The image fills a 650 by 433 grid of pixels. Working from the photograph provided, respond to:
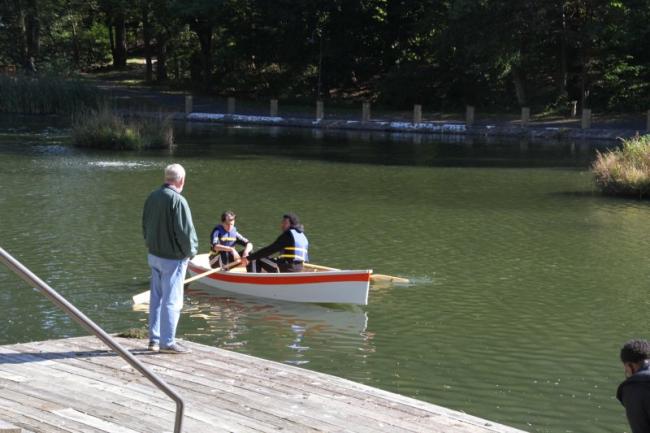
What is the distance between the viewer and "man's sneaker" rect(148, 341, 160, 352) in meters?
9.31

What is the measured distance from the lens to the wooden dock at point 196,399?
24.0 feet

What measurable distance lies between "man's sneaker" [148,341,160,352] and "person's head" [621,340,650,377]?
4859 millimetres

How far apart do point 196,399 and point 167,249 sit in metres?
1.63

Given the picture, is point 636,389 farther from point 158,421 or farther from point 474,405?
point 474,405

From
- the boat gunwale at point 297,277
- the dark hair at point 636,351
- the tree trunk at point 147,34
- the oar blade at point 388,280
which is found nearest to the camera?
the dark hair at point 636,351

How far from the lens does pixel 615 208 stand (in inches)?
883

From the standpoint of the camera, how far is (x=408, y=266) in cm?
1614

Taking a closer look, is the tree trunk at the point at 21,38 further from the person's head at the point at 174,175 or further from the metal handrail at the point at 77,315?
the metal handrail at the point at 77,315

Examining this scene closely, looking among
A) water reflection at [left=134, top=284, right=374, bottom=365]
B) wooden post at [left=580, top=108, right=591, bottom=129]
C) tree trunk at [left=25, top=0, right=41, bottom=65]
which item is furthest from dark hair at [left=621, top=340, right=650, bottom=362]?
tree trunk at [left=25, top=0, right=41, bottom=65]

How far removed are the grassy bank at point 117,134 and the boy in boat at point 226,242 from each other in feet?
66.1

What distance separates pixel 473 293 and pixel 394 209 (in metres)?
7.81

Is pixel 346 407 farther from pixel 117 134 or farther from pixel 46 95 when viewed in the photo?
pixel 46 95

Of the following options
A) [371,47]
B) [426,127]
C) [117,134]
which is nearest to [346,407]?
[117,134]

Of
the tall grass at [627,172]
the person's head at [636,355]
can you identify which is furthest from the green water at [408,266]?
the person's head at [636,355]
